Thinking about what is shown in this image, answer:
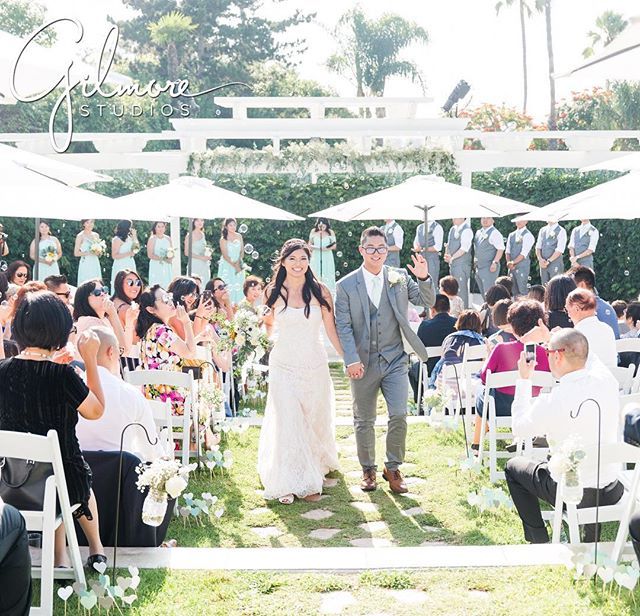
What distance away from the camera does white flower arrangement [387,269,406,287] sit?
777cm

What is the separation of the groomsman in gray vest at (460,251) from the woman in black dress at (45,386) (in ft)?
45.2

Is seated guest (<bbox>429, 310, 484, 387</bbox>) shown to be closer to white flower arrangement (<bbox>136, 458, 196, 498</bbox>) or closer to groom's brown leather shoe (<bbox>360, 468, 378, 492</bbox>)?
groom's brown leather shoe (<bbox>360, 468, 378, 492</bbox>)

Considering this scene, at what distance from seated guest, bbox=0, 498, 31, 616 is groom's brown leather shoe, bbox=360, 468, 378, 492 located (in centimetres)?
388

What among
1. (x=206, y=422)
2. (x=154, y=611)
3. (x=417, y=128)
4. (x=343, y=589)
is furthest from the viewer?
(x=417, y=128)

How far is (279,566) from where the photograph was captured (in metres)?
5.47

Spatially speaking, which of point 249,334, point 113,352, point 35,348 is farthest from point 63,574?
point 249,334

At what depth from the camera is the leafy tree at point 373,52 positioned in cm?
5981

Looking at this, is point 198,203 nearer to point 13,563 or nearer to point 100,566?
point 100,566

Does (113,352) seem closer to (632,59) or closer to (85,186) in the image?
(632,59)

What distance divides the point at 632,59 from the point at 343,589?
566cm

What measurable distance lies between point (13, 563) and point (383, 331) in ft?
13.5

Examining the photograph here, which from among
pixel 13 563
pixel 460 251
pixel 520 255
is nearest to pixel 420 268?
pixel 13 563

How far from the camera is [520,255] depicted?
18703mm

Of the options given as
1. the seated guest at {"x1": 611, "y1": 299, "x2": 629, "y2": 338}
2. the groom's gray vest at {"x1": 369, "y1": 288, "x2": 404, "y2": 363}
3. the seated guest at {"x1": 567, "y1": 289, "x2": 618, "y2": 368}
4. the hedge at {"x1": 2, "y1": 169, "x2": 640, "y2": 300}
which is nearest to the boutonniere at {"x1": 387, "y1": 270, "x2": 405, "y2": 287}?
the groom's gray vest at {"x1": 369, "y1": 288, "x2": 404, "y2": 363}
